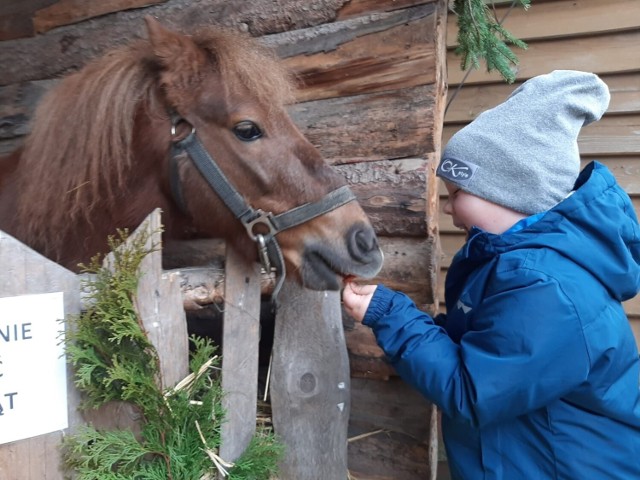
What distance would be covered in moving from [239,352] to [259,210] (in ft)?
1.38

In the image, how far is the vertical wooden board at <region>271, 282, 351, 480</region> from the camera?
5.29ft

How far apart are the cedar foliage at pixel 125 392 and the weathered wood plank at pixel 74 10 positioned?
5.37ft

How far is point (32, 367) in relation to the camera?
1.18 m

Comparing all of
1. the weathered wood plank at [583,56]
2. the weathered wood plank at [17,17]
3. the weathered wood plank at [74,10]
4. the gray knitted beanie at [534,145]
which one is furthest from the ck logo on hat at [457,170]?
the weathered wood plank at [17,17]

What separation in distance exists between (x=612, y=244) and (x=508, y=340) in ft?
1.45

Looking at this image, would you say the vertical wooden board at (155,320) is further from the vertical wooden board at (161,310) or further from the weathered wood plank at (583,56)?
the weathered wood plank at (583,56)

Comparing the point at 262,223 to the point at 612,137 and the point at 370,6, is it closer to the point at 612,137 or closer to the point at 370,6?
the point at 370,6

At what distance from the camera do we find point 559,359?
1.26m

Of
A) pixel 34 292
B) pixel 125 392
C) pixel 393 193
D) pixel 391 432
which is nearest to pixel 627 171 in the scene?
pixel 393 193

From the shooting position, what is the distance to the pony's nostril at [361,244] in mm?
1433

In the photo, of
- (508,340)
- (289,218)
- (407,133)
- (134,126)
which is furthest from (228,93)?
(508,340)

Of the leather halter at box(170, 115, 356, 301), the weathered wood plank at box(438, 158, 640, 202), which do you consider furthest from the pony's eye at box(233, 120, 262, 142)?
the weathered wood plank at box(438, 158, 640, 202)

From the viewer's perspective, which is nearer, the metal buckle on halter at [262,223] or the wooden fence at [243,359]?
the wooden fence at [243,359]

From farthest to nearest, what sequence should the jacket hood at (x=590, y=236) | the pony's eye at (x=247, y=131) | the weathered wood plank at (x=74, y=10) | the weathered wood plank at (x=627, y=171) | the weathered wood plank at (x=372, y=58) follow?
the weathered wood plank at (x=627, y=171), the weathered wood plank at (x=74, y=10), the weathered wood plank at (x=372, y=58), the pony's eye at (x=247, y=131), the jacket hood at (x=590, y=236)
